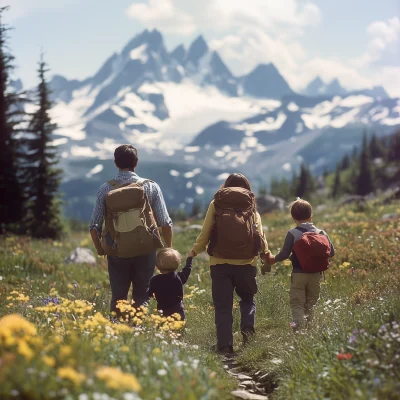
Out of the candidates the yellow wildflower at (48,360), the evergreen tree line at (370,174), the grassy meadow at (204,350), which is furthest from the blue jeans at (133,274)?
the evergreen tree line at (370,174)

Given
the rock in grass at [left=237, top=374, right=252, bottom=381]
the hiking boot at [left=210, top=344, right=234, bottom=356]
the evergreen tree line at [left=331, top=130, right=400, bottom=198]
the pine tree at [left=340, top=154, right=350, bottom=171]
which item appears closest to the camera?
the rock in grass at [left=237, top=374, right=252, bottom=381]

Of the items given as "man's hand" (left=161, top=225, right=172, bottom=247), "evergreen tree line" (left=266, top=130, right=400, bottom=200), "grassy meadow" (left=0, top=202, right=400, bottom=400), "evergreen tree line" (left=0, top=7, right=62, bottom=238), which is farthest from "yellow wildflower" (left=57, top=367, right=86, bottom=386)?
"evergreen tree line" (left=266, top=130, right=400, bottom=200)

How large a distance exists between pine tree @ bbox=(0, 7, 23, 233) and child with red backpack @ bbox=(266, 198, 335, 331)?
23.7 m

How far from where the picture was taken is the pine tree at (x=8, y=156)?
2786cm

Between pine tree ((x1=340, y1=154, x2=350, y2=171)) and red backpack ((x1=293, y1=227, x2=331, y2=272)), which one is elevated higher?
red backpack ((x1=293, y1=227, x2=331, y2=272))

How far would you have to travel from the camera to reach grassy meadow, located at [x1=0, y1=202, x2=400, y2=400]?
327 centimetres

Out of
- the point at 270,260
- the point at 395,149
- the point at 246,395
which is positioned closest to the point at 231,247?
the point at 270,260

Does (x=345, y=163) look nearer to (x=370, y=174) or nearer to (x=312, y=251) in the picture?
(x=370, y=174)

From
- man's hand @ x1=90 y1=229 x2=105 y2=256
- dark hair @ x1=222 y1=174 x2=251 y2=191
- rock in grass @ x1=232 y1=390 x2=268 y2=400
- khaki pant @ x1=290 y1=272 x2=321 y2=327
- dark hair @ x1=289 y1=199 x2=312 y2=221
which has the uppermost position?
dark hair @ x1=222 y1=174 x2=251 y2=191

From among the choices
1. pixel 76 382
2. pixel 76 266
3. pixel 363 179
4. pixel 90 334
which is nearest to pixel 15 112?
pixel 76 266

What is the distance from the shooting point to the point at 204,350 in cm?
627

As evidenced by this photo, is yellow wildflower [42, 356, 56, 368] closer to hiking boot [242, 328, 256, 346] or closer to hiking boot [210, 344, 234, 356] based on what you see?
hiking boot [210, 344, 234, 356]

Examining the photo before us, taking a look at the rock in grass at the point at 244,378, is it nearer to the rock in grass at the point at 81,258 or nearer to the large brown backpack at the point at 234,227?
the large brown backpack at the point at 234,227

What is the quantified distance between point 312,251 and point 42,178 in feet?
85.3
